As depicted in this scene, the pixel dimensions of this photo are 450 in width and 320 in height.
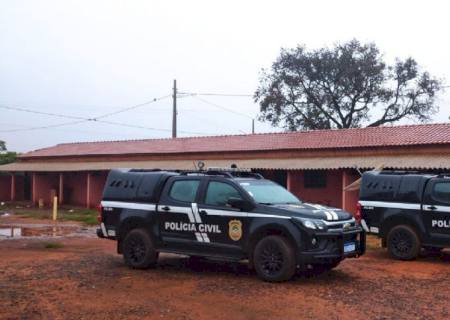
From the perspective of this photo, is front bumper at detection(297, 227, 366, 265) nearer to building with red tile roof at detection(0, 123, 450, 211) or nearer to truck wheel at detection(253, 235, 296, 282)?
truck wheel at detection(253, 235, 296, 282)

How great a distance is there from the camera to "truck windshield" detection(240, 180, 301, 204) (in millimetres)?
9586

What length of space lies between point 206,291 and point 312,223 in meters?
1.90

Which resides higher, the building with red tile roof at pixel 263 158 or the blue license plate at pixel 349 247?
the building with red tile roof at pixel 263 158

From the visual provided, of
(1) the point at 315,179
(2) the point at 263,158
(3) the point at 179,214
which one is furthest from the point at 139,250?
(2) the point at 263,158

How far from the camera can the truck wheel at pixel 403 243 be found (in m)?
12.1

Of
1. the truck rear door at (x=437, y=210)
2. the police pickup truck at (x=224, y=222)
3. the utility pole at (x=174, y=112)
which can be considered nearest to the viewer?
the police pickup truck at (x=224, y=222)

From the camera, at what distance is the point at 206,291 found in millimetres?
8266

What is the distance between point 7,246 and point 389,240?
8.88 meters

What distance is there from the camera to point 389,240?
492 inches

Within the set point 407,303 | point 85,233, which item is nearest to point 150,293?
point 407,303

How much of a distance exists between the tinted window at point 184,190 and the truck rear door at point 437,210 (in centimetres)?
499

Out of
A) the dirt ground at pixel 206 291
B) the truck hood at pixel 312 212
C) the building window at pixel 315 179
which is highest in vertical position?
the building window at pixel 315 179

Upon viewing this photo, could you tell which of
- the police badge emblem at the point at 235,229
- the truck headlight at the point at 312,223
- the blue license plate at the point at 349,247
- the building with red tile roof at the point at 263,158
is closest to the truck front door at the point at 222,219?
the police badge emblem at the point at 235,229

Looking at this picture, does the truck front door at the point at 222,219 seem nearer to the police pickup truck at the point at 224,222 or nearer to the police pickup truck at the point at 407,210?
the police pickup truck at the point at 224,222
